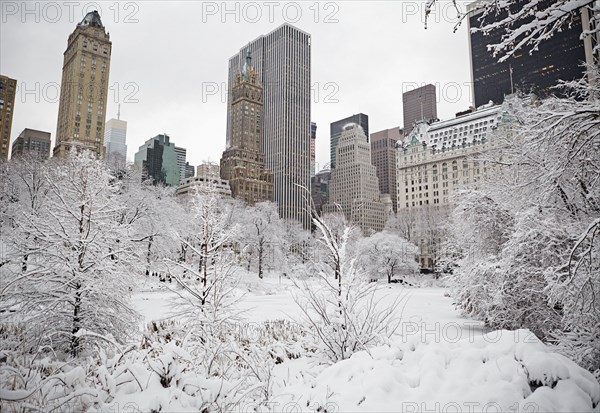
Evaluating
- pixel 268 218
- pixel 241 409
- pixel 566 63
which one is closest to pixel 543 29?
pixel 241 409

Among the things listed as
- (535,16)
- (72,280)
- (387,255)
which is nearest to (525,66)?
(387,255)

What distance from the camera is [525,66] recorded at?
137375mm

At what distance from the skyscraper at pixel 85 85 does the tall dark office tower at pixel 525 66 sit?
116 m

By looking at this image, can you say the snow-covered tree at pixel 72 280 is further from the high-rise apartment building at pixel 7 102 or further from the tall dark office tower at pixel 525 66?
the tall dark office tower at pixel 525 66

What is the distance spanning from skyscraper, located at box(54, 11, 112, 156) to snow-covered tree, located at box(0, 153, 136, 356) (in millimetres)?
121625

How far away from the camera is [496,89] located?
149750 mm

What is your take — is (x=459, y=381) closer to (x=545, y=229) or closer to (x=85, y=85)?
(x=545, y=229)

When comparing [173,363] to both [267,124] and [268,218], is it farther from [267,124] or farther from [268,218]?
[267,124]

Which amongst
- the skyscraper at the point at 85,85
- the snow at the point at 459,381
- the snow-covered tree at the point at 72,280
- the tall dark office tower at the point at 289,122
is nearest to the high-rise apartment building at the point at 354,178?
the tall dark office tower at the point at 289,122

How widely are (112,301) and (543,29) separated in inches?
376

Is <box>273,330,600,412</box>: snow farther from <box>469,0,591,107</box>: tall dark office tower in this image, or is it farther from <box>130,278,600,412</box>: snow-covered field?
<box>469,0,591,107</box>: tall dark office tower

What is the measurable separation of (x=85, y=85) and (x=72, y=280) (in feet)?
446

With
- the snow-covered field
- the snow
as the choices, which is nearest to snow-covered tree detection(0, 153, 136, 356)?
the snow-covered field

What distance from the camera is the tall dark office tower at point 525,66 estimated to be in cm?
12238
